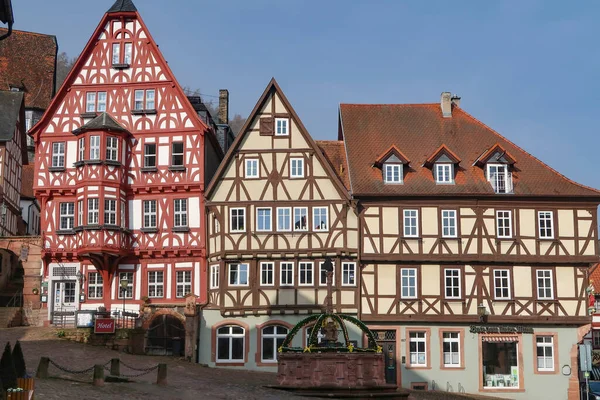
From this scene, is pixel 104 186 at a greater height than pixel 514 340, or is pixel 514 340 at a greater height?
pixel 104 186

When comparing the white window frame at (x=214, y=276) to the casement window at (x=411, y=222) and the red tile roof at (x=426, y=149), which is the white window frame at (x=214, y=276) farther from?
the casement window at (x=411, y=222)

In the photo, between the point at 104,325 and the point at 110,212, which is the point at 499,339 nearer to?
the point at 104,325

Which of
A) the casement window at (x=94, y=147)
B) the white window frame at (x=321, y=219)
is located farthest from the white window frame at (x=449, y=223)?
the casement window at (x=94, y=147)

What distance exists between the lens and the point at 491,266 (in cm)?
4181

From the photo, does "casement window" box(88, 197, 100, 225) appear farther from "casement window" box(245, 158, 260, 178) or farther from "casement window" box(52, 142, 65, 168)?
"casement window" box(245, 158, 260, 178)

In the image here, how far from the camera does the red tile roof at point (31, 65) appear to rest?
67.4 metres

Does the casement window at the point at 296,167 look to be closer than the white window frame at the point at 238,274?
No

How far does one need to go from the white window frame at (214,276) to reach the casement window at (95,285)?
16.8ft

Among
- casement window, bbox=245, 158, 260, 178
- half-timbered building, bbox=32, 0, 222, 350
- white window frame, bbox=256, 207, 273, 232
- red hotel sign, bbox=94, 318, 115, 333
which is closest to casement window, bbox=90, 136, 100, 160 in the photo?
half-timbered building, bbox=32, 0, 222, 350

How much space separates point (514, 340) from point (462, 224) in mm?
5490

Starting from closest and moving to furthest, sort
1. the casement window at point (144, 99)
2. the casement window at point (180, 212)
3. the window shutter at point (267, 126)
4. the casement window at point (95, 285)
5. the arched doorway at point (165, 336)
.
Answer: the arched doorway at point (165, 336), the window shutter at point (267, 126), the casement window at point (180, 212), the casement window at point (95, 285), the casement window at point (144, 99)

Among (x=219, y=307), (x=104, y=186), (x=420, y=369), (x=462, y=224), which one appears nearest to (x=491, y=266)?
(x=462, y=224)

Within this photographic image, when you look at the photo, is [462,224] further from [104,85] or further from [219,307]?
[104,85]

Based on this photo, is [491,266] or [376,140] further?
[376,140]
